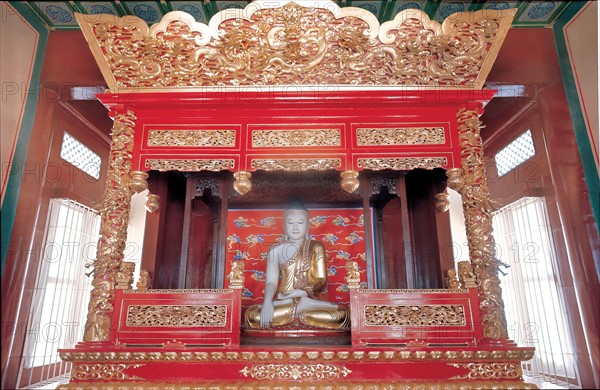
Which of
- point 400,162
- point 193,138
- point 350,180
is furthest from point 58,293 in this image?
point 400,162

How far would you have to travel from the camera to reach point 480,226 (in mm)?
2971

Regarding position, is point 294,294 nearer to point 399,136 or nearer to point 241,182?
point 241,182

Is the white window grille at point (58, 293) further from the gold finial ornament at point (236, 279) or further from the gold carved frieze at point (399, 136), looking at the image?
the gold carved frieze at point (399, 136)

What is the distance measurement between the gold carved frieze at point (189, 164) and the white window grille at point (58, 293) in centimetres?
137

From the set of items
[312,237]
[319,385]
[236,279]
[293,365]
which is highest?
[312,237]

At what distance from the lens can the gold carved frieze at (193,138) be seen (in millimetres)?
3277

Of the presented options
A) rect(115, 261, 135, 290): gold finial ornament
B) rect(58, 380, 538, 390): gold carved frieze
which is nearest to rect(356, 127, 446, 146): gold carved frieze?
rect(58, 380, 538, 390): gold carved frieze

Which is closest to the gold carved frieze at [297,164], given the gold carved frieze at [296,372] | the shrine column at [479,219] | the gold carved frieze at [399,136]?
the gold carved frieze at [399,136]

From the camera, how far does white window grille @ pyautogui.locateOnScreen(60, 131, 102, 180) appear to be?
400cm

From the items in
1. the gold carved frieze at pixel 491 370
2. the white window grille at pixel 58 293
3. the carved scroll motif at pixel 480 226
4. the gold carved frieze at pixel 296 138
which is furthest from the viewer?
the white window grille at pixel 58 293

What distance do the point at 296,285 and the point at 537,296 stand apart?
2.35 meters

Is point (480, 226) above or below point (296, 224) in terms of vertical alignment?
below

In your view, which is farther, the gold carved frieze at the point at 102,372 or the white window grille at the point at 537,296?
the white window grille at the point at 537,296

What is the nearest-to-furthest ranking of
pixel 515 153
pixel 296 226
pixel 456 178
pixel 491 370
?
pixel 491 370, pixel 456 178, pixel 296 226, pixel 515 153
